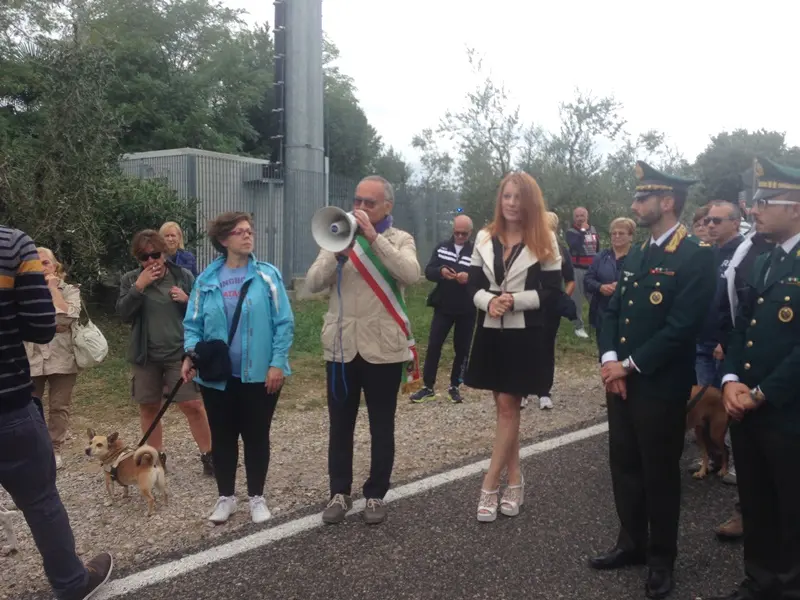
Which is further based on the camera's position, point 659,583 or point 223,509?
point 223,509

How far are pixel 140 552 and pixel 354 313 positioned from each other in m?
1.87

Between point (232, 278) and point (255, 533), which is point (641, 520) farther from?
point (232, 278)

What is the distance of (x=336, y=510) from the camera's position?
14.6 feet

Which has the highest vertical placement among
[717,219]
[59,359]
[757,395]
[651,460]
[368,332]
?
[717,219]

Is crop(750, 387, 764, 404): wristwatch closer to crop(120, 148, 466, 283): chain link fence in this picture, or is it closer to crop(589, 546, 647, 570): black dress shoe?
crop(589, 546, 647, 570): black dress shoe

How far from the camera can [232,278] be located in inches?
174

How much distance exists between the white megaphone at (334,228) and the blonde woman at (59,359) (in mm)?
2259

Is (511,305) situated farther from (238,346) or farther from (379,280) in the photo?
(238,346)

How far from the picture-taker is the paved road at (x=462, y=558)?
363 cm

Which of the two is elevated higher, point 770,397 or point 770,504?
point 770,397

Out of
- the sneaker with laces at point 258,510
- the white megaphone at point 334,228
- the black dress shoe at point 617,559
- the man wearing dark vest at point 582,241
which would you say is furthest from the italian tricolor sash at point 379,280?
the man wearing dark vest at point 582,241

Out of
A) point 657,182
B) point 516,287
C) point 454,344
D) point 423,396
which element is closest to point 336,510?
point 516,287

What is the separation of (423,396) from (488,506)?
3281 millimetres

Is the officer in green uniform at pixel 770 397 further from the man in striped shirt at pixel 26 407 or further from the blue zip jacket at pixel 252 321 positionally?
the man in striped shirt at pixel 26 407
